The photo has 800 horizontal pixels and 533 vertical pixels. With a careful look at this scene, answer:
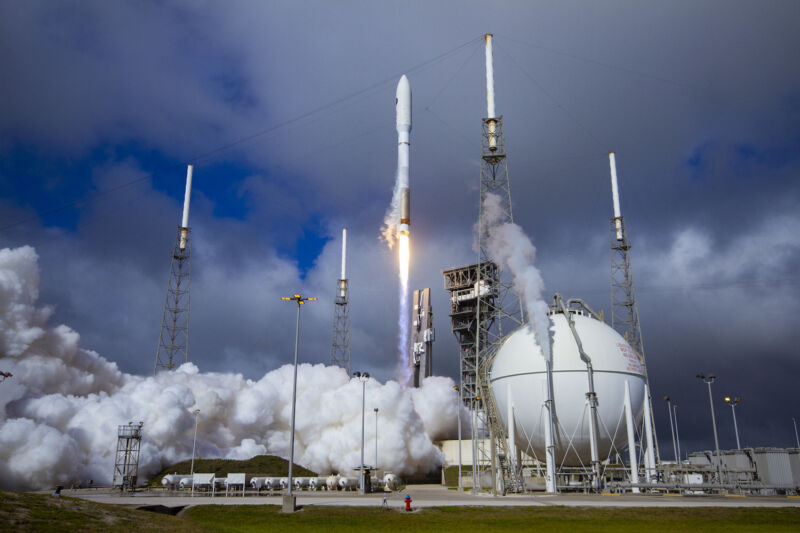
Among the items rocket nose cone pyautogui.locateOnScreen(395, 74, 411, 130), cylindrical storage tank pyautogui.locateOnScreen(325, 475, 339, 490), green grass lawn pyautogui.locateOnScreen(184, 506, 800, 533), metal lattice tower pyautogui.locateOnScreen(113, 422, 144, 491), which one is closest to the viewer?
green grass lawn pyautogui.locateOnScreen(184, 506, 800, 533)

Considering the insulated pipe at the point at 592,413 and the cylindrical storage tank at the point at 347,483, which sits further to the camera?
the cylindrical storage tank at the point at 347,483

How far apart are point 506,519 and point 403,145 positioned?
4717cm

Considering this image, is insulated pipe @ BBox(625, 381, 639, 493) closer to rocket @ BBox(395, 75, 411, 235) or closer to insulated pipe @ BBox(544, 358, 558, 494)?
insulated pipe @ BBox(544, 358, 558, 494)

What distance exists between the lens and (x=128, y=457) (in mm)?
52812

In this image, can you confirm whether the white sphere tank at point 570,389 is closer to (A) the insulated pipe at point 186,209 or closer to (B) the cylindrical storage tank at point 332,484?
(B) the cylindrical storage tank at point 332,484

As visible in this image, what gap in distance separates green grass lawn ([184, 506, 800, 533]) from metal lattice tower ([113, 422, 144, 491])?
79.7ft

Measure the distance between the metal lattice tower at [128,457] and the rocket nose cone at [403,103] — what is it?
4078 centimetres

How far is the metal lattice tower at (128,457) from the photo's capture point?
50.2m

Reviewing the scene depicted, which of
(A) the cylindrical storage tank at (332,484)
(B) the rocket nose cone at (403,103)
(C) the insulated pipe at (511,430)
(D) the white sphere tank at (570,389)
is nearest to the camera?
(D) the white sphere tank at (570,389)

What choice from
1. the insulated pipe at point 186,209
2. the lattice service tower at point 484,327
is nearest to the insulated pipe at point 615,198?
the lattice service tower at point 484,327

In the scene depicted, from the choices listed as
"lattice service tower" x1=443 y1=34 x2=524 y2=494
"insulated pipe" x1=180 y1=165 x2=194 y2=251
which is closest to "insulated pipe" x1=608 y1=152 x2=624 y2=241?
"lattice service tower" x1=443 y1=34 x2=524 y2=494

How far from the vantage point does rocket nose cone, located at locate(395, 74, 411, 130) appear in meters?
67.2

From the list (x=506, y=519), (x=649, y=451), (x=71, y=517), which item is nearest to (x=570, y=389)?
(x=649, y=451)

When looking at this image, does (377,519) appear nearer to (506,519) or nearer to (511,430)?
(506,519)
